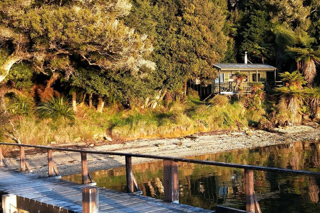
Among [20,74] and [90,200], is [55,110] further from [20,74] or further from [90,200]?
[90,200]

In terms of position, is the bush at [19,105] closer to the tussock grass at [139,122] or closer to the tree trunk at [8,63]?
the tussock grass at [139,122]

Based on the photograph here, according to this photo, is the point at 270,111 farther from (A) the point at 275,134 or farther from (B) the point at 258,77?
(B) the point at 258,77

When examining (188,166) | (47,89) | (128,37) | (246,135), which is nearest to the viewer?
(188,166)

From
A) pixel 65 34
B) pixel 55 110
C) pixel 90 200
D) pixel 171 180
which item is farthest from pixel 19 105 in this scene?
pixel 90 200

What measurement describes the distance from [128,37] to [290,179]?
11.5 meters

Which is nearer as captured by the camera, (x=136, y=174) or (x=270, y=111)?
(x=136, y=174)

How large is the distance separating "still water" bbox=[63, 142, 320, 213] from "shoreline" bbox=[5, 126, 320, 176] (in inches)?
48.0

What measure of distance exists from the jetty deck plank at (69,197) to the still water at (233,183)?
13.6 feet

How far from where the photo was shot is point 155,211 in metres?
7.23

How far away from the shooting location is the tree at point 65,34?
1962cm

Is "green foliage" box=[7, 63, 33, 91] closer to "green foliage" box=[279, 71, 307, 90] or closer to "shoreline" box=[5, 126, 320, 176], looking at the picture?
"shoreline" box=[5, 126, 320, 176]

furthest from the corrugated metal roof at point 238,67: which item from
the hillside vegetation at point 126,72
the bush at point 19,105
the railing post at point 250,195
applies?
the railing post at point 250,195

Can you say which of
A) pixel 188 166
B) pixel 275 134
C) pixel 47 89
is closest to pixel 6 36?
pixel 47 89

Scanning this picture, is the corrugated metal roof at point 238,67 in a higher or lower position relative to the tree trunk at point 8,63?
higher
